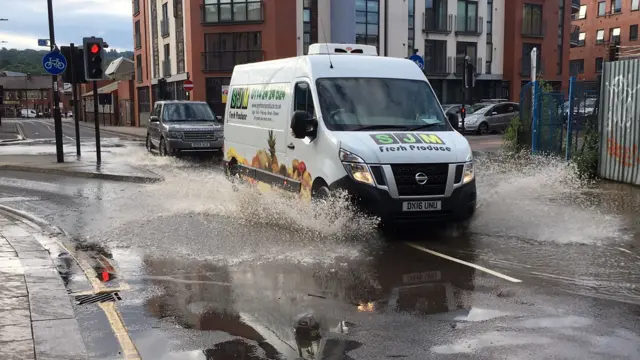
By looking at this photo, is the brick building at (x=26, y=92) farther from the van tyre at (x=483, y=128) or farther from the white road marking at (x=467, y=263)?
the white road marking at (x=467, y=263)

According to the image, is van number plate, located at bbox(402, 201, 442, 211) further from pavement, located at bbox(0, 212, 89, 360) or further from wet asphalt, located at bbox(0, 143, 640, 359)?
pavement, located at bbox(0, 212, 89, 360)

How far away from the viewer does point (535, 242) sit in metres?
7.87

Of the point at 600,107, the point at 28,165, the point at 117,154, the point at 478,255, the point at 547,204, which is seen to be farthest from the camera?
the point at 117,154

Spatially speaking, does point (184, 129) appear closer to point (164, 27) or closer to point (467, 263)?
point (467, 263)

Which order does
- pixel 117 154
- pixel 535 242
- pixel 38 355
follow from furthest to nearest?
pixel 117 154 → pixel 535 242 → pixel 38 355

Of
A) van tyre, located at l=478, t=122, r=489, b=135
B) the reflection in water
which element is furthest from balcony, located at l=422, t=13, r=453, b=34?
the reflection in water

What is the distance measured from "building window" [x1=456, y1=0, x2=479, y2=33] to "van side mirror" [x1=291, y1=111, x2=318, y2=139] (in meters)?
38.7

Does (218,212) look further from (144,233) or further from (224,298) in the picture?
(224,298)

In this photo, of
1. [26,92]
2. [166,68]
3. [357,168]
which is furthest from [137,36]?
[26,92]

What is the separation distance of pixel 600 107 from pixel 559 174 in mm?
1657

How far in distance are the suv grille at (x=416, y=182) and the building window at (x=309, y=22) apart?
3374cm

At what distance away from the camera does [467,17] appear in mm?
44625

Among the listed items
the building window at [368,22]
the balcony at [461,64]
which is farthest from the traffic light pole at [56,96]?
the balcony at [461,64]

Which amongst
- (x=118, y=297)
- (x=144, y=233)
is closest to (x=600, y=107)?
(x=144, y=233)
